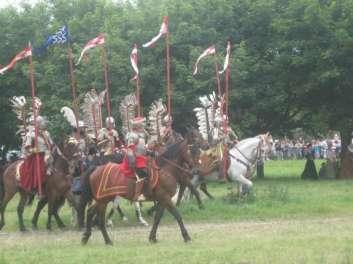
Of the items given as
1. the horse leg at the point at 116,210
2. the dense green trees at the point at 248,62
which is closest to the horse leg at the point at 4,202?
the horse leg at the point at 116,210

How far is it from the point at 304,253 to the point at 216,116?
1147 cm

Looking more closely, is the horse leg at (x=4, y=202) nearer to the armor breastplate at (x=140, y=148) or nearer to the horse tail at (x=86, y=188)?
the horse tail at (x=86, y=188)

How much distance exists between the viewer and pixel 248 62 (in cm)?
3406

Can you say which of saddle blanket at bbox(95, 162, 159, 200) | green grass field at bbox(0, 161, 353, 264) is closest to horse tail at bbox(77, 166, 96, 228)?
A: saddle blanket at bbox(95, 162, 159, 200)

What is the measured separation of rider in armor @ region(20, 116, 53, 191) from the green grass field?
4.23ft

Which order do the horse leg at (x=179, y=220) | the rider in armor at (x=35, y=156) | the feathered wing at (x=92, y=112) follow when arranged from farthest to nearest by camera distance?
the feathered wing at (x=92, y=112), the rider in armor at (x=35, y=156), the horse leg at (x=179, y=220)

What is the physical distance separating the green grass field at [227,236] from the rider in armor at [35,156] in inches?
50.7

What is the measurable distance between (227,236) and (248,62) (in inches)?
727

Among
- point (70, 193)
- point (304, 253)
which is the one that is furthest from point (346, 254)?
point (70, 193)

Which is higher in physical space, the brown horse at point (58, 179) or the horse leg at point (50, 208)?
the brown horse at point (58, 179)

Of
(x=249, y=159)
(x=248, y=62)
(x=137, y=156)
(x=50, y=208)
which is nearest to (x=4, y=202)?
(x=50, y=208)

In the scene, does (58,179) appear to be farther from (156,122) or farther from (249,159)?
(249,159)

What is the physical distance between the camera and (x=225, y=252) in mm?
13555

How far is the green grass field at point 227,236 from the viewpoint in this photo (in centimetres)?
1331
